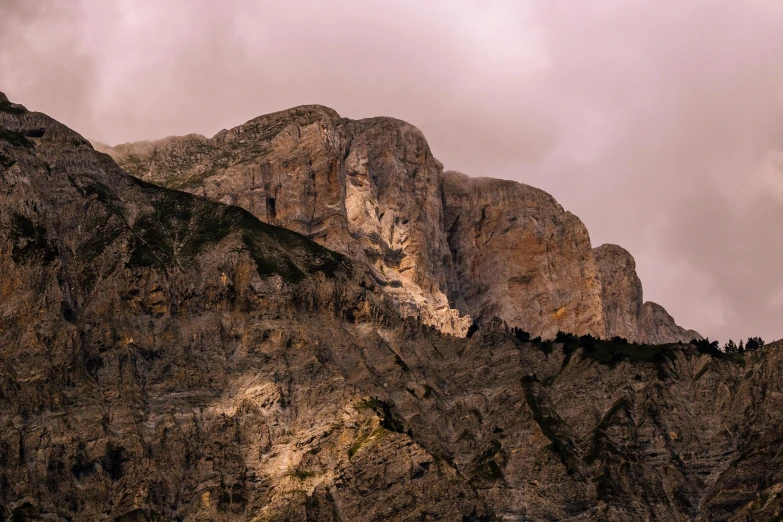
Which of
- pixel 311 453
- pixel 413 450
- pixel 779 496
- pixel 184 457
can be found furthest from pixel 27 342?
pixel 779 496

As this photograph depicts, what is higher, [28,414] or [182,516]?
[28,414]

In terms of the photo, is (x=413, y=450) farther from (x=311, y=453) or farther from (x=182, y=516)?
(x=182, y=516)

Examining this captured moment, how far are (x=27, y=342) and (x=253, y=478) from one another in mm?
35161

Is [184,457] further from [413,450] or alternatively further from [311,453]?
[413,450]

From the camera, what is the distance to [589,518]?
198m

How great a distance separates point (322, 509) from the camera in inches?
7441

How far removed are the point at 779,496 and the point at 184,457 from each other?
78.5 m

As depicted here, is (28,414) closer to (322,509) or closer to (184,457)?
(184,457)

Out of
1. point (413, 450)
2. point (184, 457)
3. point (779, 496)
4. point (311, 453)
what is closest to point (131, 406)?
point (184, 457)

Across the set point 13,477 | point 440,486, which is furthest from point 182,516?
point 440,486

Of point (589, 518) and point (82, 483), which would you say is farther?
point (589, 518)

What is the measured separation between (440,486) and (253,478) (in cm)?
2472

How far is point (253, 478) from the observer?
638 feet

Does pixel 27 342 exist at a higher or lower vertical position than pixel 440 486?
higher
